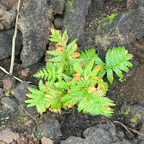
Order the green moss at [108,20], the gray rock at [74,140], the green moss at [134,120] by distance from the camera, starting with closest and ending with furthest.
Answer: the gray rock at [74,140] < the green moss at [134,120] < the green moss at [108,20]

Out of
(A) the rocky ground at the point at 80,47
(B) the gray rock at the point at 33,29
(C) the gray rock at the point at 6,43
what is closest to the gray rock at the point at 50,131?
(A) the rocky ground at the point at 80,47

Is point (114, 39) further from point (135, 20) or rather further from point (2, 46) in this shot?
point (2, 46)

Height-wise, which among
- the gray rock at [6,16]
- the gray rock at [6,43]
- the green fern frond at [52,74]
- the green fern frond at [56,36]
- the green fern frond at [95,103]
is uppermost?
the gray rock at [6,16]

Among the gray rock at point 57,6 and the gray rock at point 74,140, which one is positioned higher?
the gray rock at point 57,6

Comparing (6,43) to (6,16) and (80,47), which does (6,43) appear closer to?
(6,16)

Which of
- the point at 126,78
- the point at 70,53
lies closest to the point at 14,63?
the point at 70,53

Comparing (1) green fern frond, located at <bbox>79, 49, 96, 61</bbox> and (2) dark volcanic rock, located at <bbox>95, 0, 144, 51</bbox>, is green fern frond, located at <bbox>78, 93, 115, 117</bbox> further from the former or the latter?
(2) dark volcanic rock, located at <bbox>95, 0, 144, 51</bbox>

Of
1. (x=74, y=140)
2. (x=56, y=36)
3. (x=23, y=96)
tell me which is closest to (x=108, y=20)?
(x=56, y=36)

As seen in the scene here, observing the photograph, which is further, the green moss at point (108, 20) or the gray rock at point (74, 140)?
the green moss at point (108, 20)

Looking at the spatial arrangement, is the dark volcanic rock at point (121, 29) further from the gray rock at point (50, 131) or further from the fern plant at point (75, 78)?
the gray rock at point (50, 131)
